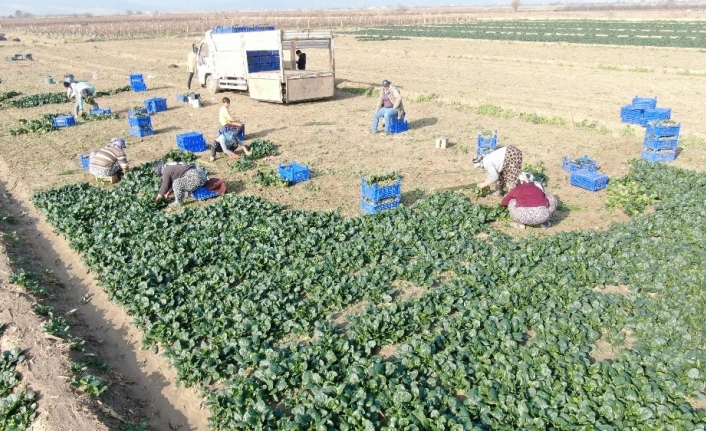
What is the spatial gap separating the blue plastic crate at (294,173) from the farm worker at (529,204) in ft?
16.5

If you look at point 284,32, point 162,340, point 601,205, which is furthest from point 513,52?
point 162,340

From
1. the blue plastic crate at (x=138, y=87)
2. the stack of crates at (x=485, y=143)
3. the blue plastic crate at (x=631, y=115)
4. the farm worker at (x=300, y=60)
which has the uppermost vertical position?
the farm worker at (x=300, y=60)

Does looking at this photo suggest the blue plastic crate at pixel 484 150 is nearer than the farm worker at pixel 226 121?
Yes

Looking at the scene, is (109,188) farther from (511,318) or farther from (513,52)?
(513,52)

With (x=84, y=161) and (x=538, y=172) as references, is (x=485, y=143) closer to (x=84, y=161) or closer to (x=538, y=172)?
(x=538, y=172)

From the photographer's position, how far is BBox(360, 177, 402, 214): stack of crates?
10.2 metres

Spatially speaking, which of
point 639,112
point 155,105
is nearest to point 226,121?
point 155,105

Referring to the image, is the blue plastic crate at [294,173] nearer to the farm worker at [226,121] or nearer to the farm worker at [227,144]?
the farm worker at [227,144]

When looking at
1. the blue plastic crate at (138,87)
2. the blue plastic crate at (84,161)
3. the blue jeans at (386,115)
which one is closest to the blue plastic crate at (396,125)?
the blue jeans at (386,115)

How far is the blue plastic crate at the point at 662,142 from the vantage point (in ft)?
42.3

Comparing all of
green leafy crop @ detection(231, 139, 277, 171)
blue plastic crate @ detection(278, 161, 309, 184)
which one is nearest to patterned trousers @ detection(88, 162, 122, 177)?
green leafy crop @ detection(231, 139, 277, 171)

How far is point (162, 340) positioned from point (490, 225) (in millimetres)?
6343

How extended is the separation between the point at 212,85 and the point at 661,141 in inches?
719

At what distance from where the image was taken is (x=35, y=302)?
25.1 feet
